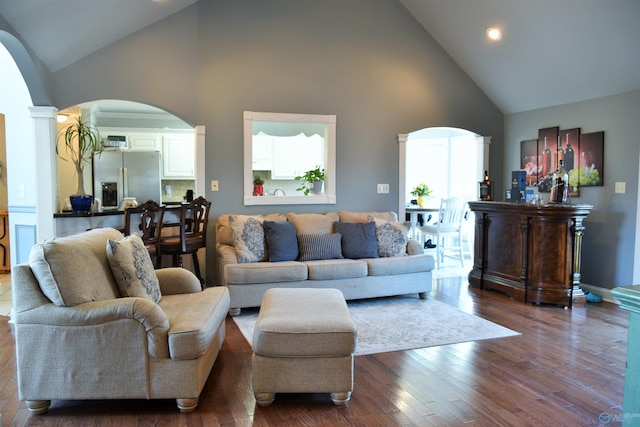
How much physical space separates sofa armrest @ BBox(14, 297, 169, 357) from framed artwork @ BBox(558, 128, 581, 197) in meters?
4.79

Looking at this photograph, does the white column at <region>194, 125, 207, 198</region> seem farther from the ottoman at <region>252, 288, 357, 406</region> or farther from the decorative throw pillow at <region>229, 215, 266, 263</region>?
the ottoman at <region>252, 288, 357, 406</region>

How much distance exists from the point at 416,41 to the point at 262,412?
16.5ft

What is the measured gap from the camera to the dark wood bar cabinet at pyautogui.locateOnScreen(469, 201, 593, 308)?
14.6 feet

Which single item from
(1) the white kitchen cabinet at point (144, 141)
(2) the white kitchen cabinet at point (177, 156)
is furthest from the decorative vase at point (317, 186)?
(1) the white kitchen cabinet at point (144, 141)

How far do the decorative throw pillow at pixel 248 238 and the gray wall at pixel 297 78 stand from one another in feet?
2.11

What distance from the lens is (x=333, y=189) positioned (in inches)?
218

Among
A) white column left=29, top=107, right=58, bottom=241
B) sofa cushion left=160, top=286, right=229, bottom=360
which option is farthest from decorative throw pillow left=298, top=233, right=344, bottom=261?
white column left=29, top=107, right=58, bottom=241

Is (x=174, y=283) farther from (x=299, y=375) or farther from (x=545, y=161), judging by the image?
(x=545, y=161)

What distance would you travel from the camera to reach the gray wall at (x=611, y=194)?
4.55 meters

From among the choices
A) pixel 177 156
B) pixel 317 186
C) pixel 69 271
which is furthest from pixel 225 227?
pixel 177 156

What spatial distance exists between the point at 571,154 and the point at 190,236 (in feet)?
14.6

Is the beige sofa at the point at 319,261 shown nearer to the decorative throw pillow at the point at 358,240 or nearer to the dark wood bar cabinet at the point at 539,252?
the decorative throw pillow at the point at 358,240

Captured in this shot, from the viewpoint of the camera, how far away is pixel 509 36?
16.3 ft

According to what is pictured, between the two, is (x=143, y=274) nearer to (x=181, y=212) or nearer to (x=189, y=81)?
(x=181, y=212)
